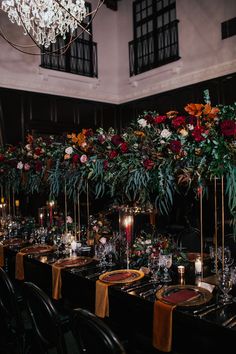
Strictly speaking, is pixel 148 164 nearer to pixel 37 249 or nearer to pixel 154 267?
pixel 154 267

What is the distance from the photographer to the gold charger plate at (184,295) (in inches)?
87.6

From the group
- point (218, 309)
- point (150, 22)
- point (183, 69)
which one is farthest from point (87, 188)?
point (150, 22)

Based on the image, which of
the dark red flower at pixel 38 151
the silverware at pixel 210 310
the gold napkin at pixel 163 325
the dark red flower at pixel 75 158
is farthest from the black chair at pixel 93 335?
the dark red flower at pixel 38 151

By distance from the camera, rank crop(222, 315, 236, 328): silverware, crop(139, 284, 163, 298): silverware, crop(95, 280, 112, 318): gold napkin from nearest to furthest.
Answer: crop(222, 315, 236, 328): silverware < crop(139, 284, 163, 298): silverware < crop(95, 280, 112, 318): gold napkin

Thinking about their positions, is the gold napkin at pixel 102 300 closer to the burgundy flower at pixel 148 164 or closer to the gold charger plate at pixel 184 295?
the gold charger plate at pixel 184 295

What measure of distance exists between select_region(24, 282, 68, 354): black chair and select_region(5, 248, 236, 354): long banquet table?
0.40m

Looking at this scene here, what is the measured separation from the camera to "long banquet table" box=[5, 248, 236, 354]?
6.52 feet

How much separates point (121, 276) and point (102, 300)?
0.26 m

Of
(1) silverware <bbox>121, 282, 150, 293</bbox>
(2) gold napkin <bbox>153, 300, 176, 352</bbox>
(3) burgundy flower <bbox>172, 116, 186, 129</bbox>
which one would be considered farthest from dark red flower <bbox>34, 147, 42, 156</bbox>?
(2) gold napkin <bbox>153, 300, 176, 352</bbox>

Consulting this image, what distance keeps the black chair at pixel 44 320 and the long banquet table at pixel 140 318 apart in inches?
15.7

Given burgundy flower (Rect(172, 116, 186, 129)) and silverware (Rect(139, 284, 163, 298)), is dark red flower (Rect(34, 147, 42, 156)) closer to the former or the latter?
burgundy flower (Rect(172, 116, 186, 129))

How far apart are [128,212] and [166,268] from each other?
1326 millimetres

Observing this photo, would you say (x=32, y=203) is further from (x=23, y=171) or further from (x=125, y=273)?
(x=125, y=273)

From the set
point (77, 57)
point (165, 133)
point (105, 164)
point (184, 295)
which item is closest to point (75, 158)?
point (105, 164)
